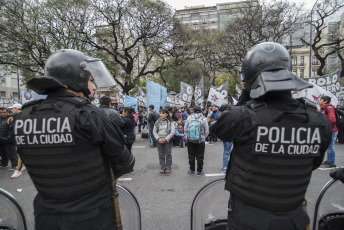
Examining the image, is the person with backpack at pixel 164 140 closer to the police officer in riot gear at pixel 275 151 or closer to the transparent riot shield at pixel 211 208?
the transparent riot shield at pixel 211 208

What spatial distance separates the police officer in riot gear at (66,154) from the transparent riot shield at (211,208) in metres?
0.85

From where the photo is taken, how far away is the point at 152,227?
3172 millimetres

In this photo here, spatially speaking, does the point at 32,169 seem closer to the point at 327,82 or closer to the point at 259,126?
the point at 259,126

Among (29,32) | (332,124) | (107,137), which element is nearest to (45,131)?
(107,137)

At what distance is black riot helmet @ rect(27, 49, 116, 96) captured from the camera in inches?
62.9

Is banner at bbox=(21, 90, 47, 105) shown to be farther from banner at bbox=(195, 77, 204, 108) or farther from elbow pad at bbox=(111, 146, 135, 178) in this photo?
elbow pad at bbox=(111, 146, 135, 178)

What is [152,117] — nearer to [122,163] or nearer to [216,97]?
[216,97]

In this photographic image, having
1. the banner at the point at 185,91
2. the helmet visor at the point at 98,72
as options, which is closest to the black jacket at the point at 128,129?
the helmet visor at the point at 98,72

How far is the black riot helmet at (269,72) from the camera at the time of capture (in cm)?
136

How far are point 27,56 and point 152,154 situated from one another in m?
13.6

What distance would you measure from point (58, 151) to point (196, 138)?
422 cm

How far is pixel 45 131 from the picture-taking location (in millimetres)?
1478

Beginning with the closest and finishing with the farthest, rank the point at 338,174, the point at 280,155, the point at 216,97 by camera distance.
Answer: the point at 280,155 < the point at 338,174 < the point at 216,97

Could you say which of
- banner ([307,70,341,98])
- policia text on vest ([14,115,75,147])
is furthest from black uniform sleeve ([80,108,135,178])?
banner ([307,70,341,98])
